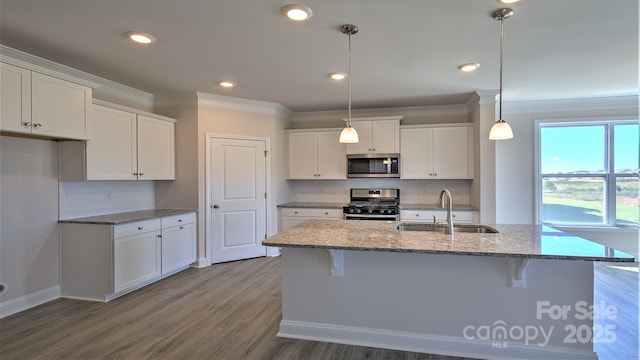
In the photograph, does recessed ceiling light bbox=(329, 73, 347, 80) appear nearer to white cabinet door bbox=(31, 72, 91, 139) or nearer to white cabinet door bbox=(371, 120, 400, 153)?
white cabinet door bbox=(371, 120, 400, 153)

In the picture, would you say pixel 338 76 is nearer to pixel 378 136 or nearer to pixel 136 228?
pixel 378 136

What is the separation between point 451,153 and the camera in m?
4.86

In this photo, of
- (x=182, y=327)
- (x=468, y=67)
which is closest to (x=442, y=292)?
(x=182, y=327)

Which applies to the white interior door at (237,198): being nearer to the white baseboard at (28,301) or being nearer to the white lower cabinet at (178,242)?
the white lower cabinet at (178,242)

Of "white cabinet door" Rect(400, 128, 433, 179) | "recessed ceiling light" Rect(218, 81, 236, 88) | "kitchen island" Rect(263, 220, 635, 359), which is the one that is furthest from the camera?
"white cabinet door" Rect(400, 128, 433, 179)

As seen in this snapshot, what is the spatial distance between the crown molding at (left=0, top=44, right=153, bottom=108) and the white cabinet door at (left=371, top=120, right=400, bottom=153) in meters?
3.27

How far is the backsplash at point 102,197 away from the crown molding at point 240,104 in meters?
1.41

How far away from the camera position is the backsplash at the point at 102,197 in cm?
348

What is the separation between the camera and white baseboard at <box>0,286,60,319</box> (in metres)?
2.94

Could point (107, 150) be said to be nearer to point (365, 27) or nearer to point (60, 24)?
point (60, 24)

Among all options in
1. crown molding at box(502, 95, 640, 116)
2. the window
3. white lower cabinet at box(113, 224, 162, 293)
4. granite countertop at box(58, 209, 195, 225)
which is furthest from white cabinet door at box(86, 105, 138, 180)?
the window

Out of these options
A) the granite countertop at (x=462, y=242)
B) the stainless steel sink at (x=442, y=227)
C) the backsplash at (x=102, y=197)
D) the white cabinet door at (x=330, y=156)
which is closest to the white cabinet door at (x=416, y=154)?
the white cabinet door at (x=330, y=156)

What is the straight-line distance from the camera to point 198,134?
4.48 m

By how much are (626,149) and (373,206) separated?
3.75 metres
